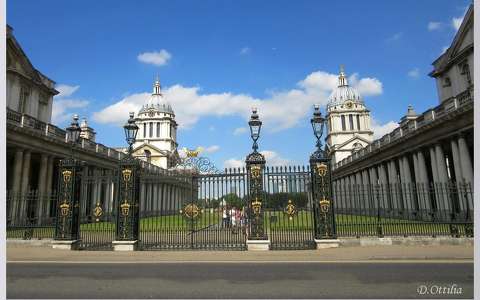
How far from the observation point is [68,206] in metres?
15.1

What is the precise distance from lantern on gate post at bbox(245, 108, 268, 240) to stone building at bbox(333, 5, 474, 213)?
29.1 feet

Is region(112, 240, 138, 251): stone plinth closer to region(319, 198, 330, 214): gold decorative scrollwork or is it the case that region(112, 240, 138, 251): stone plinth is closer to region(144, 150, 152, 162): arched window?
region(319, 198, 330, 214): gold decorative scrollwork

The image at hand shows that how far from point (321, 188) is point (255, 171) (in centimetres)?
279

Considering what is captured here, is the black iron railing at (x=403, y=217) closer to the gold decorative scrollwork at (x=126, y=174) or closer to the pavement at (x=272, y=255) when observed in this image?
the pavement at (x=272, y=255)

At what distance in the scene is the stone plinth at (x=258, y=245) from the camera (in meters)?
13.8

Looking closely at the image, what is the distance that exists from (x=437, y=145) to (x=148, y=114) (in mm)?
85692

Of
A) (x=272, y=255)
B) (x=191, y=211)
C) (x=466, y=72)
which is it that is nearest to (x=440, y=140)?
(x=466, y=72)

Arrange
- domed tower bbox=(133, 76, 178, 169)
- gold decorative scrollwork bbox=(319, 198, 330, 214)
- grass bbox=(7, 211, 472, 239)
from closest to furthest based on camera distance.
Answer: gold decorative scrollwork bbox=(319, 198, 330, 214) < grass bbox=(7, 211, 472, 239) < domed tower bbox=(133, 76, 178, 169)

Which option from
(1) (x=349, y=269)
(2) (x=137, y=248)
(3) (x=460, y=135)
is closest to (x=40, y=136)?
(2) (x=137, y=248)

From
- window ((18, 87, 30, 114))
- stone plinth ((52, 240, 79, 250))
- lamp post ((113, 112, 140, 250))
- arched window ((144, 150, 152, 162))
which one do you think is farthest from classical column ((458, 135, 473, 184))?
arched window ((144, 150, 152, 162))

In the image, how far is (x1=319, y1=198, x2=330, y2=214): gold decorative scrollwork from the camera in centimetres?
1421

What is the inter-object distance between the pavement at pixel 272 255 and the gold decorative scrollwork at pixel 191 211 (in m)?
1.72

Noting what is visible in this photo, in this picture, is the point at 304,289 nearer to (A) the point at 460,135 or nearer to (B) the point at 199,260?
(B) the point at 199,260

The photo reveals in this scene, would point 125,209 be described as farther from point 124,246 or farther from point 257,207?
point 257,207
